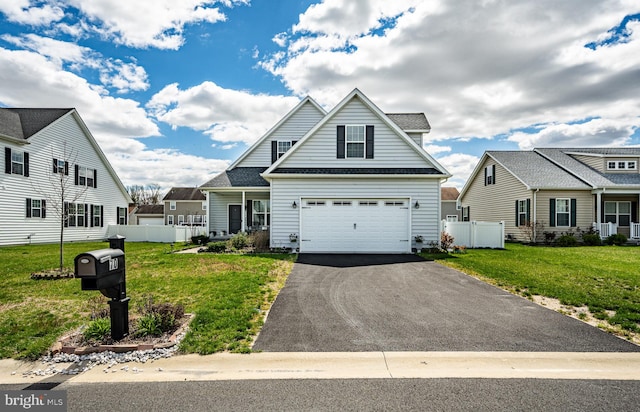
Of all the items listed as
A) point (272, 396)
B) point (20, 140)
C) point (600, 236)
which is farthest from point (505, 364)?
point (20, 140)

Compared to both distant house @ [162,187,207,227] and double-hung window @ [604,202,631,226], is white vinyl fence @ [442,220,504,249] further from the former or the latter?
distant house @ [162,187,207,227]

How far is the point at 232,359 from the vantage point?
14.8 feet

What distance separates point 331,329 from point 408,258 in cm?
875

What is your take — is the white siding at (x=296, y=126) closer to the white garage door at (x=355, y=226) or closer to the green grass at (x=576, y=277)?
the white garage door at (x=355, y=226)

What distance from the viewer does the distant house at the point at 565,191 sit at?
20953 millimetres

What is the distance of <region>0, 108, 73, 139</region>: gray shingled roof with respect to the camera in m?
19.8

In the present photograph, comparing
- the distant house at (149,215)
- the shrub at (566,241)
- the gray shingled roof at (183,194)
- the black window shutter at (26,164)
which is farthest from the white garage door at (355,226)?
the distant house at (149,215)

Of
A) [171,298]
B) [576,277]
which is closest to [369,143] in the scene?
[576,277]

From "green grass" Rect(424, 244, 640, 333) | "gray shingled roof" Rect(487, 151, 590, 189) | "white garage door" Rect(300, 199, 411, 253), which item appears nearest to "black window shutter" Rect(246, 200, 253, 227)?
"white garage door" Rect(300, 199, 411, 253)

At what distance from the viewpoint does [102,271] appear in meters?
4.54

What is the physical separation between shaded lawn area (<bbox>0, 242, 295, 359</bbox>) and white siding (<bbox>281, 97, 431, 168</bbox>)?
5.19 meters

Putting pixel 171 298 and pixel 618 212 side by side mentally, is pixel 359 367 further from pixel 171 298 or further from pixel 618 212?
pixel 618 212

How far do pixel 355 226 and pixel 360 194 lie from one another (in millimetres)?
1442

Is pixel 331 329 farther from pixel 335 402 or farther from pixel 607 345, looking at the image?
pixel 607 345
